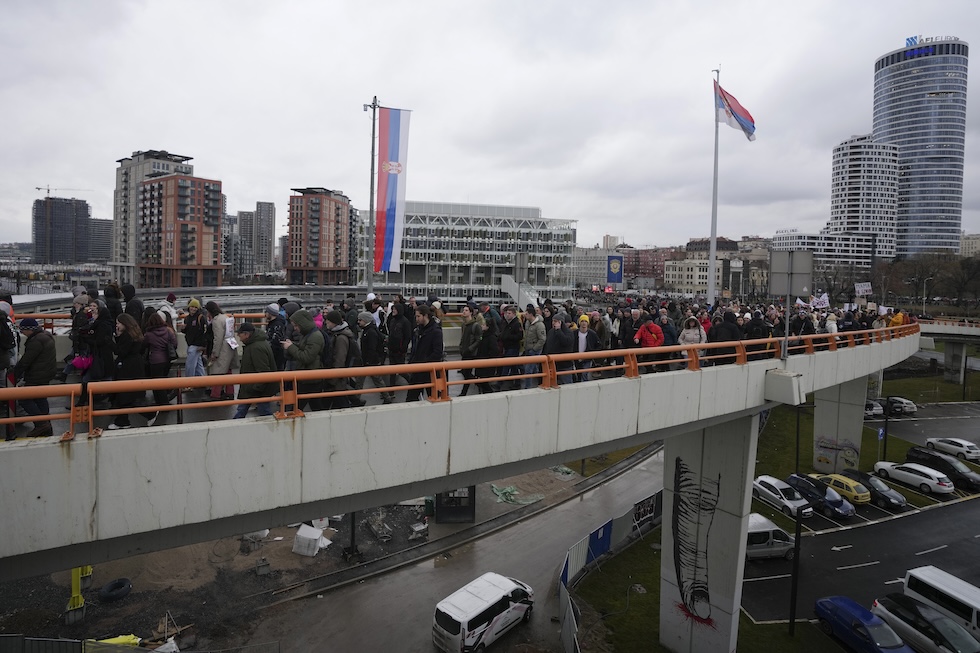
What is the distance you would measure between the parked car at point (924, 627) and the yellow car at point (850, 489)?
8.66 metres

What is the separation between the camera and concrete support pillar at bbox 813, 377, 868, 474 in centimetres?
2761

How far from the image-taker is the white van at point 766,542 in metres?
19.2

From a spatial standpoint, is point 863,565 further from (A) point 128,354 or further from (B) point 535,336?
(A) point 128,354

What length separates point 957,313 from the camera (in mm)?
86750

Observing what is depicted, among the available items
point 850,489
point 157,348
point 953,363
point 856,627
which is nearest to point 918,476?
point 850,489

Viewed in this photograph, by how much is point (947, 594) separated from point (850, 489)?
8889mm

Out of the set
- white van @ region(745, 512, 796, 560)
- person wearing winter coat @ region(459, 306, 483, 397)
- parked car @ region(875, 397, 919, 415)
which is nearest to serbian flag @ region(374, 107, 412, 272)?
person wearing winter coat @ region(459, 306, 483, 397)

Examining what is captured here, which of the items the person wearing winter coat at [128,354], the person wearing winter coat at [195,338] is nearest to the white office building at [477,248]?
the person wearing winter coat at [195,338]

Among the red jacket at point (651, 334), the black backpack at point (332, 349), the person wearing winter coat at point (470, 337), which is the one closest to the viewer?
the black backpack at point (332, 349)

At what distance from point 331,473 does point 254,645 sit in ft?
35.8

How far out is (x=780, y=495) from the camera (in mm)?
23422

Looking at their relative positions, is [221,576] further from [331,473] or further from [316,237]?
[316,237]

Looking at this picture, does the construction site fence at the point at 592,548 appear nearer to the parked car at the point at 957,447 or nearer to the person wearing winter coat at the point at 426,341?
the person wearing winter coat at the point at 426,341

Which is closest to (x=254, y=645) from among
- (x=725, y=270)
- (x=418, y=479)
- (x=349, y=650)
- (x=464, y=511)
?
(x=349, y=650)
